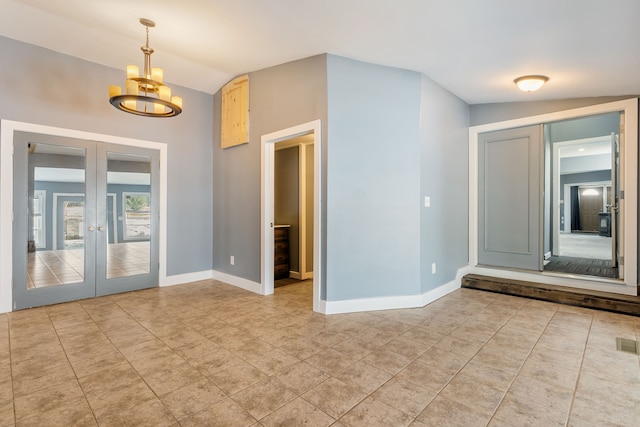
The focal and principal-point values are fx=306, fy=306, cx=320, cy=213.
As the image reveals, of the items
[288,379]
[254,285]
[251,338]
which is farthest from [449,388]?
[254,285]

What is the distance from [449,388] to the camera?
2043 mm

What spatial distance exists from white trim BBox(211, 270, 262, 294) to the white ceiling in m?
3.04

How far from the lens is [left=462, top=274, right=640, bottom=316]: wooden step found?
3526mm

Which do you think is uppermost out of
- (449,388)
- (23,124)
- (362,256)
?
(23,124)

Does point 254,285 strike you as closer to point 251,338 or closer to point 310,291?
point 310,291

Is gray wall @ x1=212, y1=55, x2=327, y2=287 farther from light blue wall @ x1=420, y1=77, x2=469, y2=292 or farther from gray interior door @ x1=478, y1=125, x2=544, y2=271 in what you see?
gray interior door @ x1=478, y1=125, x2=544, y2=271

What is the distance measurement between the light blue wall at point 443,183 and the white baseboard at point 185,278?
Answer: 3488mm

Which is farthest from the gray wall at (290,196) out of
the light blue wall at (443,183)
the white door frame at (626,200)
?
the white door frame at (626,200)

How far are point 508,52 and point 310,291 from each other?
3.74 m

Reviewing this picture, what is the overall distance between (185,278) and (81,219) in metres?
1.65

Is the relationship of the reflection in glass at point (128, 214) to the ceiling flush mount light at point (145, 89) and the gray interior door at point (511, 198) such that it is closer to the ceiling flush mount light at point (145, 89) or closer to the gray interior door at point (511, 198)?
the ceiling flush mount light at point (145, 89)

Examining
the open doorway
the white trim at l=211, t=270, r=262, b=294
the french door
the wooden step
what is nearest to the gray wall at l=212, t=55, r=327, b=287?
the white trim at l=211, t=270, r=262, b=294

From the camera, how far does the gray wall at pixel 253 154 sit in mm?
3654

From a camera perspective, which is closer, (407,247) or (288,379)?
(288,379)
